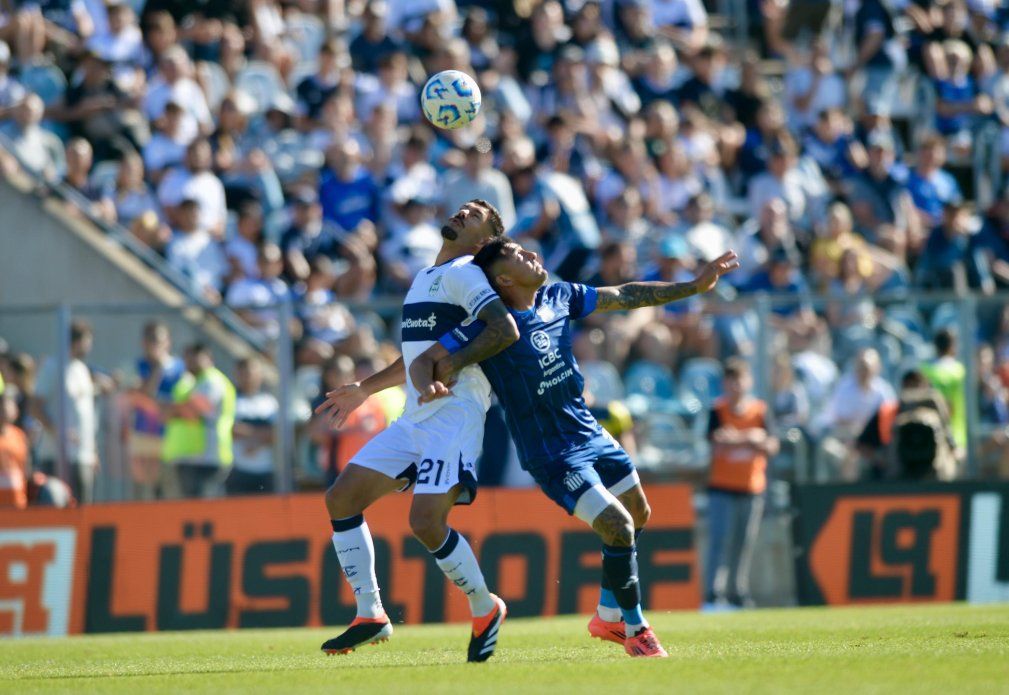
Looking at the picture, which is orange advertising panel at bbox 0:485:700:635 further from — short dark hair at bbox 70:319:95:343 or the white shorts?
the white shorts

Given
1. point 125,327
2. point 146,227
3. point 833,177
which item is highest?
point 833,177

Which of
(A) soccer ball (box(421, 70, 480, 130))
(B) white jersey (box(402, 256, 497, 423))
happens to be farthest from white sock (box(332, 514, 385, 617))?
(A) soccer ball (box(421, 70, 480, 130))

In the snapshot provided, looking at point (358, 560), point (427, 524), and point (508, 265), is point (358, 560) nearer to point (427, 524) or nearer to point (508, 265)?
point (427, 524)

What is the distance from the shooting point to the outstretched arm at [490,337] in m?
8.91

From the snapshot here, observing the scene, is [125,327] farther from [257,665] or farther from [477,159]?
[257,665]

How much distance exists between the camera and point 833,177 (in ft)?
68.1

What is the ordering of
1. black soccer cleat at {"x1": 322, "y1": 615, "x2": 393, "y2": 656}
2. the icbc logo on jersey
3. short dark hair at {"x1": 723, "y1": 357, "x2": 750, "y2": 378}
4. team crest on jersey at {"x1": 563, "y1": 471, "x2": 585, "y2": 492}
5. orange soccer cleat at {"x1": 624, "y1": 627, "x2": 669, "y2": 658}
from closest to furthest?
orange soccer cleat at {"x1": 624, "y1": 627, "x2": 669, "y2": 658}, team crest on jersey at {"x1": 563, "y1": 471, "x2": 585, "y2": 492}, black soccer cleat at {"x1": 322, "y1": 615, "x2": 393, "y2": 656}, the icbc logo on jersey, short dark hair at {"x1": 723, "y1": 357, "x2": 750, "y2": 378}

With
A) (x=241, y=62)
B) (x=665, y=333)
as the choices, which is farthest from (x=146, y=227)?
(x=665, y=333)

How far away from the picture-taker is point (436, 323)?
9359 mm

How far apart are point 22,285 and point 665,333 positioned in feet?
20.1

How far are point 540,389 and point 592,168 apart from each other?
34.1 ft

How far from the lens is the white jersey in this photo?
9.30 metres

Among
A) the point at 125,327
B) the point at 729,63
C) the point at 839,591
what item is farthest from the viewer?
the point at 729,63

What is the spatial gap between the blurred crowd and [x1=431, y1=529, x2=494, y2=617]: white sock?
588 centimetres
